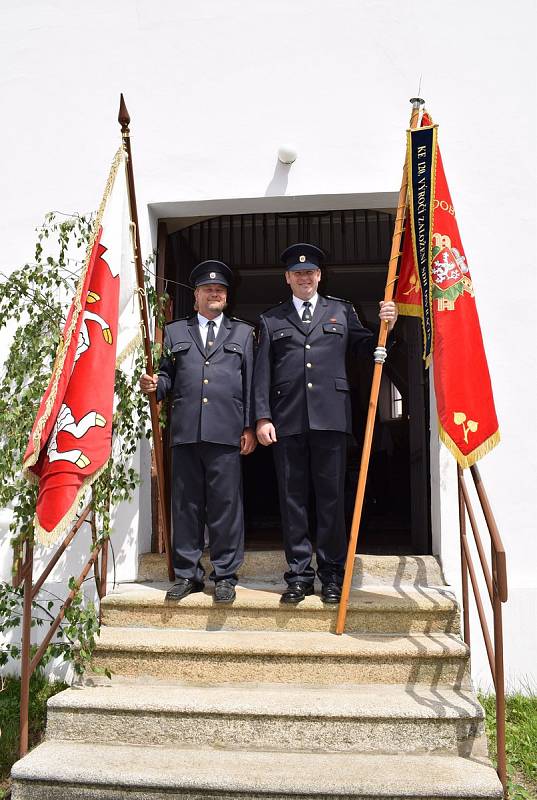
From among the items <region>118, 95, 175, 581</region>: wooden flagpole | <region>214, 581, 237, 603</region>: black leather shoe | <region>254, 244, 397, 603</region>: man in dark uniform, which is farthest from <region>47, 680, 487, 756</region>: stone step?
<region>118, 95, 175, 581</region>: wooden flagpole

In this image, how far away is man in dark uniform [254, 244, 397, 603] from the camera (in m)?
3.20

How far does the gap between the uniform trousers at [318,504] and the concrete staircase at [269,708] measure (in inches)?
6.8

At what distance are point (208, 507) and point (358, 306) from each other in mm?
5105

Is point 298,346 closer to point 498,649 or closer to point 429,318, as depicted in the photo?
point 429,318

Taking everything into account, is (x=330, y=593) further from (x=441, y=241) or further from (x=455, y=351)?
(x=441, y=241)

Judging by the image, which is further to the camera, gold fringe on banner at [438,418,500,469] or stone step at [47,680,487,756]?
gold fringe on banner at [438,418,500,469]

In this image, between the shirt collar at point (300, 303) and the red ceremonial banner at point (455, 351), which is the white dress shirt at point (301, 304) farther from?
the red ceremonial banner at point (455, 351)

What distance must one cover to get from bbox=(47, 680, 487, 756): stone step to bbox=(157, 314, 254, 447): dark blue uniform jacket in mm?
1156

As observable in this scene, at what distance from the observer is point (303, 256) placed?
131 inches

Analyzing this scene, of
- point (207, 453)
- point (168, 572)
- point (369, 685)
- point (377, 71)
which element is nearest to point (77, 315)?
point (207, 453)

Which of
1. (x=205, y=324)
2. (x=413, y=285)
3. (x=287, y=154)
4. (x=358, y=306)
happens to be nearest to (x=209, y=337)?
(x=205, y=324)

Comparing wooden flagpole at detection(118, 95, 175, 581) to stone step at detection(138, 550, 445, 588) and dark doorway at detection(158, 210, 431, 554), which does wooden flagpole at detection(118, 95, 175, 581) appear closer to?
stone step at detection(138, 550, 445, 588)

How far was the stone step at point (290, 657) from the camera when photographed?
2844 millimetres

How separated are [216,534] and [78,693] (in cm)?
90
